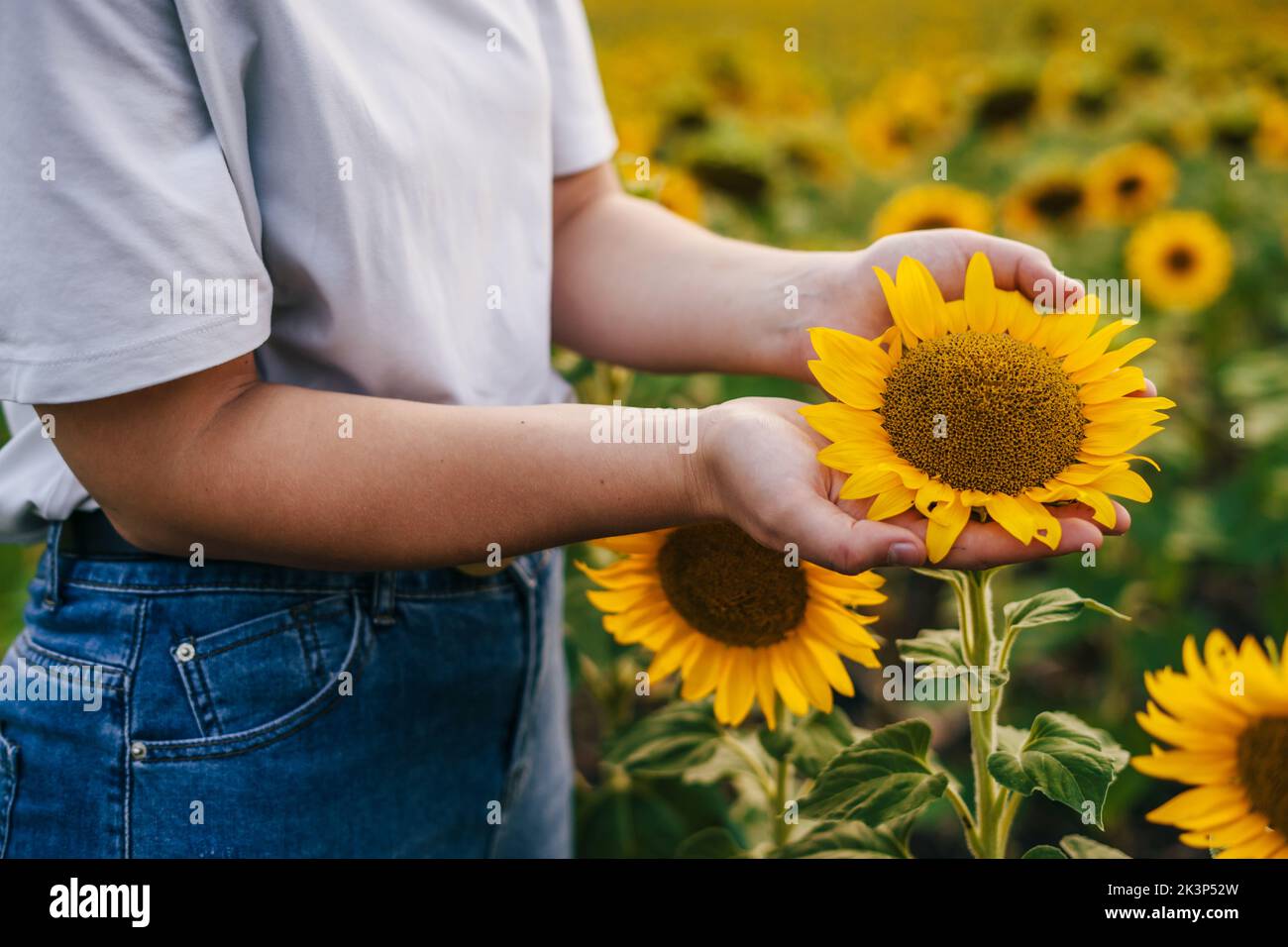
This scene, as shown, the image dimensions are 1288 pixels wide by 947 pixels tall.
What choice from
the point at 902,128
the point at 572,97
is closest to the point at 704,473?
the point at 572,97

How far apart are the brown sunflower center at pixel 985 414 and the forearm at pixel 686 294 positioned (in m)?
0.15

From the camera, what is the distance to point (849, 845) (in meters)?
1.00

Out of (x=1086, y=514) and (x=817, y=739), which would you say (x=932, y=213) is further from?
(x=1086, y=514)

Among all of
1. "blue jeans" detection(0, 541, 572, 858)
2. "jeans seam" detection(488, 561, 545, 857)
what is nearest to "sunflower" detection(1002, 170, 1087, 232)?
"jeans seam" detection(488, 561, 545, 857)

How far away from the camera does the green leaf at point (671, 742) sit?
1.13 m

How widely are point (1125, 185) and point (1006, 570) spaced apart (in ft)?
3.42

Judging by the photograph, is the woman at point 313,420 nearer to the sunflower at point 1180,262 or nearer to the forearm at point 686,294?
the forearm at point 686,294

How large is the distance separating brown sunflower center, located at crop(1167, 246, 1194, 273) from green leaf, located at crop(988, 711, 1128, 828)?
6.64 ft

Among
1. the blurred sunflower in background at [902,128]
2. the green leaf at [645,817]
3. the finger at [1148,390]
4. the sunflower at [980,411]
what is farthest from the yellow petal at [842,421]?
the blurred sunflower in background at [902,128]

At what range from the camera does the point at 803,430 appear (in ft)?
2.77

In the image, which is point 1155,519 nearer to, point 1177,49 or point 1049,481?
point 1049,481

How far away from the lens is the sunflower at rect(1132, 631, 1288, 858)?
2.78ft

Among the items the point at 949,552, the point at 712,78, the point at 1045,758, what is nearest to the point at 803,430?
the point at 949,552
